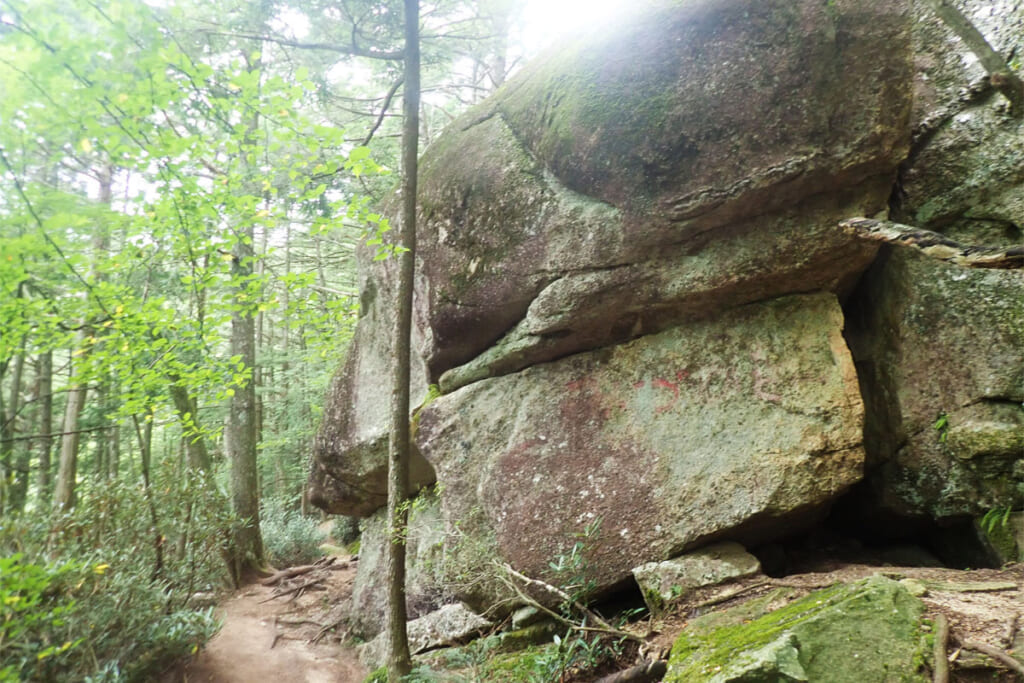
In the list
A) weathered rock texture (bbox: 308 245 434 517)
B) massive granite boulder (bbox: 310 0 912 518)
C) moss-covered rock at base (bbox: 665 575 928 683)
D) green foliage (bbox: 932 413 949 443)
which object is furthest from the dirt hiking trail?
green foliage (bbox: 932 413 949 443)

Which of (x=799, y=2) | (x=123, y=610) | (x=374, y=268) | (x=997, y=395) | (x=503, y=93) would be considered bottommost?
(x=123, y=610)

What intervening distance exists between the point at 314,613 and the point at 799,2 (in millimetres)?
11092

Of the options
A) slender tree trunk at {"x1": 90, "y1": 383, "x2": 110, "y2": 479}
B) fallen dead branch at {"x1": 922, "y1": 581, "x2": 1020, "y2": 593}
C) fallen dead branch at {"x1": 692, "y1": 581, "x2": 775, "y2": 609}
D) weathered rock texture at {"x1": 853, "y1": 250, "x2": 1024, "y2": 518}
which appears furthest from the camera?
slender tree trunk at {"x1": 90, "y1": 383, "x2": 110, "y2": 479}

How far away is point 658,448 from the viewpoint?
530cm

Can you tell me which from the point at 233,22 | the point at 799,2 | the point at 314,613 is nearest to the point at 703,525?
the point at 799,2

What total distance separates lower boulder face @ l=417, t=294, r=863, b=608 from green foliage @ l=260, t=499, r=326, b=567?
7996mm

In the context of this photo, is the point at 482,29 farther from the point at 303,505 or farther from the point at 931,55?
the point at 303,505

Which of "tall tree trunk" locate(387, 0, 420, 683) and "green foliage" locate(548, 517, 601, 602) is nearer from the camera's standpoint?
"green foliage" locate(548, 517, 601, 602)

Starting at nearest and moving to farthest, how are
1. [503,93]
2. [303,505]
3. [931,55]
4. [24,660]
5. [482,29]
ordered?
[24,660], [931,55], [503,93], [482,29], [303,505]

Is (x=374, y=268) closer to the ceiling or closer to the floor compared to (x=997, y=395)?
closer to the ceiling

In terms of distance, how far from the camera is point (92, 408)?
11.6 m

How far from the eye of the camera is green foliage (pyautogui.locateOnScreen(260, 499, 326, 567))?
12.5 m

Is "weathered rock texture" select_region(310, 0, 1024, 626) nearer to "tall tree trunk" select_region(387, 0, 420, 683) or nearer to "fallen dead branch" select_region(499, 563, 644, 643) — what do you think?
"fallen dead branch" select_region(499, 563, 644, 643)

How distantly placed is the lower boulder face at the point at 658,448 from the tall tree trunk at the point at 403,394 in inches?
31.6
